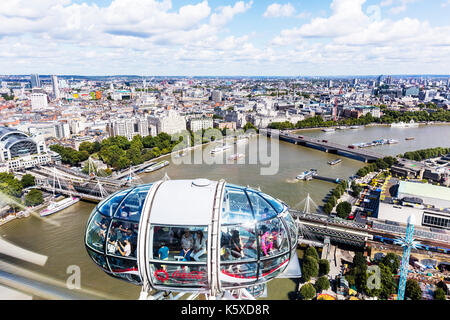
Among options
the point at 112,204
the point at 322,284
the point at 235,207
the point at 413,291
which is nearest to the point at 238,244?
the point at 235,207

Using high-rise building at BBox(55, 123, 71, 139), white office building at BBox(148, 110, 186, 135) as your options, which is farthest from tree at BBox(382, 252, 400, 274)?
high-rise building at BBox(55, 123, 71, 139)

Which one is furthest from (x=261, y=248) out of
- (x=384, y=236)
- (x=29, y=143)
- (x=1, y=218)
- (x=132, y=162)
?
(x=29, y=143)

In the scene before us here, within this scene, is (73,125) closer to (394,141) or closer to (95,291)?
(95,291)

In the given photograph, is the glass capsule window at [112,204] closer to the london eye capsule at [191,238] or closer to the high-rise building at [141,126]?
the london eye capsule at [191,238]

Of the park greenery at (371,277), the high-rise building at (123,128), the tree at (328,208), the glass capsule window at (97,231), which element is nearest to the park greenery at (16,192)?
the high-rise building at (123,128)

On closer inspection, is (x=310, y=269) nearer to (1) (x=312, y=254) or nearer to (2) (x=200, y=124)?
(1) (x=312, y=254)

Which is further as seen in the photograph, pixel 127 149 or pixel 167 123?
pixel 167 123

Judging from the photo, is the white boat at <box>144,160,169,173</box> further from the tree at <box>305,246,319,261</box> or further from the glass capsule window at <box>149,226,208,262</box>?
the glass capsule window at <box>149,226,208,262</box>
